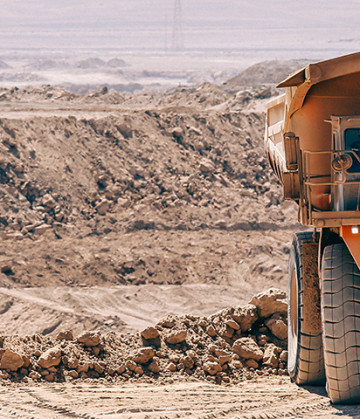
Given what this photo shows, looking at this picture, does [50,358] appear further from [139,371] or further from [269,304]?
[269,304]

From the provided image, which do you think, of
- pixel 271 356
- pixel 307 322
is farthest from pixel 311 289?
pixel 271 356

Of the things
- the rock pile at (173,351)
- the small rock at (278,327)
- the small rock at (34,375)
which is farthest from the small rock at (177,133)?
the small rock at (34,375)

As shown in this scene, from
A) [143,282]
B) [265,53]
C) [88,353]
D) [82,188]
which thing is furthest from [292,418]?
[265,53]

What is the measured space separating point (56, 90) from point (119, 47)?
8751cm

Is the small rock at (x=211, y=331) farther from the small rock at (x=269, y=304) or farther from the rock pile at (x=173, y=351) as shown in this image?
the small rock at (x=269, y=304)

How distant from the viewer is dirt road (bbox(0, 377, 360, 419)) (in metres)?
6.61

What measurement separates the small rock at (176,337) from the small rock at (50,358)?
1331mm

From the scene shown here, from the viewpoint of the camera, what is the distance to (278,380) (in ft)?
27.1

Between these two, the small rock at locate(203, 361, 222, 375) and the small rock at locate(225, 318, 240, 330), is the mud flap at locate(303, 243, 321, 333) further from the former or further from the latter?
the small rock at locate(225, 318, 240, 330)

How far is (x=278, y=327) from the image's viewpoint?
9.27 metres

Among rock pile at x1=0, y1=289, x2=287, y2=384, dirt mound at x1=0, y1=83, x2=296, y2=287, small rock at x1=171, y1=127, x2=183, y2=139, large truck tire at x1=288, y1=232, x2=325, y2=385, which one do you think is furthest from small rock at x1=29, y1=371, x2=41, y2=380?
small rock at x1=171, y1=127, x2=183, y2=139

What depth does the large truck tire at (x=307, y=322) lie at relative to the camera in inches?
294

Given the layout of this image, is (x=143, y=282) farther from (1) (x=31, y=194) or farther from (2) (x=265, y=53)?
(2) (x=265, y=53)

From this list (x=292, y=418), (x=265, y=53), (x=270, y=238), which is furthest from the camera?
(x=265, y=53)
